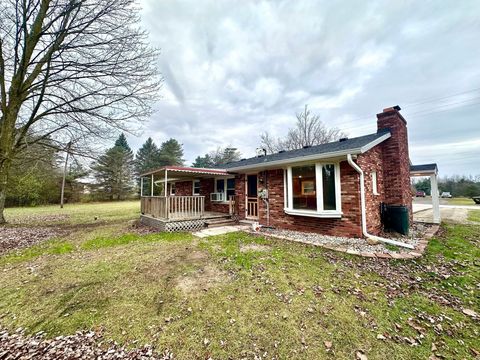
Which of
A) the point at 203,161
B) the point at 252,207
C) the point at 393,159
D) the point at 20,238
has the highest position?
the point at 203,161

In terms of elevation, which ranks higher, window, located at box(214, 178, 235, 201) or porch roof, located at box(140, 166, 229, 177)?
porch roof, located at box(140, 166, 229, 177)

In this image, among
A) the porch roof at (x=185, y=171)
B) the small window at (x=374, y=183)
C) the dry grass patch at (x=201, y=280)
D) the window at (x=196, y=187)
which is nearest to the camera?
the dry grass patch at (x=201, y=280)

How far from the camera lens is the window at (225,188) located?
36.8ft

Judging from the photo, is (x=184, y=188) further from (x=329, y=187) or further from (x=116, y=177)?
(x=116, y=177)

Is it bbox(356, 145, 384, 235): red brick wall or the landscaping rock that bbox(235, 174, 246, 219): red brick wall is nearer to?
the landscaping rock

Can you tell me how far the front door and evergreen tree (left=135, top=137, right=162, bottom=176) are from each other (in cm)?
3484

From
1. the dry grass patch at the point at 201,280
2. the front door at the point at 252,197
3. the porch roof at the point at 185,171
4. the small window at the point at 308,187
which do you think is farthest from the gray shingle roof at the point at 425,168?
the dry grass patch at the point at 201,280

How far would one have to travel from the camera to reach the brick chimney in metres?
7.82

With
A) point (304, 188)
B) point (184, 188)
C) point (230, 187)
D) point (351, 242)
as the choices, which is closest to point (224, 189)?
point (230, 187)

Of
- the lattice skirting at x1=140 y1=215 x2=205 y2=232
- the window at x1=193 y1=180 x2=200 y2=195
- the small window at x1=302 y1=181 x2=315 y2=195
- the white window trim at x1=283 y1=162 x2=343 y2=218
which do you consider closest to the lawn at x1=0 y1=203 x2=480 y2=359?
the white window trim at x1=283 y1=162 x2=343 y2=218

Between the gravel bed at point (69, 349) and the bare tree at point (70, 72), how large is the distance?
8.60 meters

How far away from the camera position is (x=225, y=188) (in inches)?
453

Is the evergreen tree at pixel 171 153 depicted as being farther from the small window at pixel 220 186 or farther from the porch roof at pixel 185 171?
the porch roof at pixel 185 171

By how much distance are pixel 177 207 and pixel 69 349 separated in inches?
270
